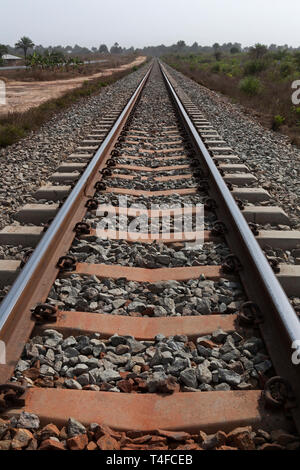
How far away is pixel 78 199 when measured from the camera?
12.8 ft

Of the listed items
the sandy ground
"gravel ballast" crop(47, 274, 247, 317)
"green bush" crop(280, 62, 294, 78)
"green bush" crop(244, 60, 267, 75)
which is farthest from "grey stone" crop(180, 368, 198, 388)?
"green bush" crop(244, 60, 267, 75)

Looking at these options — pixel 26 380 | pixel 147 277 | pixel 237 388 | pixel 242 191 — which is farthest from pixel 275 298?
pixel 242 191

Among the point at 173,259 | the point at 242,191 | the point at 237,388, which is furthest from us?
the point at 242,191

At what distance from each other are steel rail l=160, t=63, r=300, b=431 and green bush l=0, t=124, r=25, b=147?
4.86 m

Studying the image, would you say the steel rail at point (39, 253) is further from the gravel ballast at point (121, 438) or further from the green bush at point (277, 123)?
the green bush at point (277, 123)

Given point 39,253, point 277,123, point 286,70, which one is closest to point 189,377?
point 39,253

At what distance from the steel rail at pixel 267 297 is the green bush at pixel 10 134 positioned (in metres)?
4.86

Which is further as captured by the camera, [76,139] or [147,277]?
[76,139]

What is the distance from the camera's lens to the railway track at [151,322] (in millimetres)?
1770

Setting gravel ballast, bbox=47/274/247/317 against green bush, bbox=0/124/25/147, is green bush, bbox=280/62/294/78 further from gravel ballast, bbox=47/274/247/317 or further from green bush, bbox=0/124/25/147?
gravel ballast, bbox=47/274/247/317

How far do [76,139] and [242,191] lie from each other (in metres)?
4.10

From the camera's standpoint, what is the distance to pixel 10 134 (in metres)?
7.57
